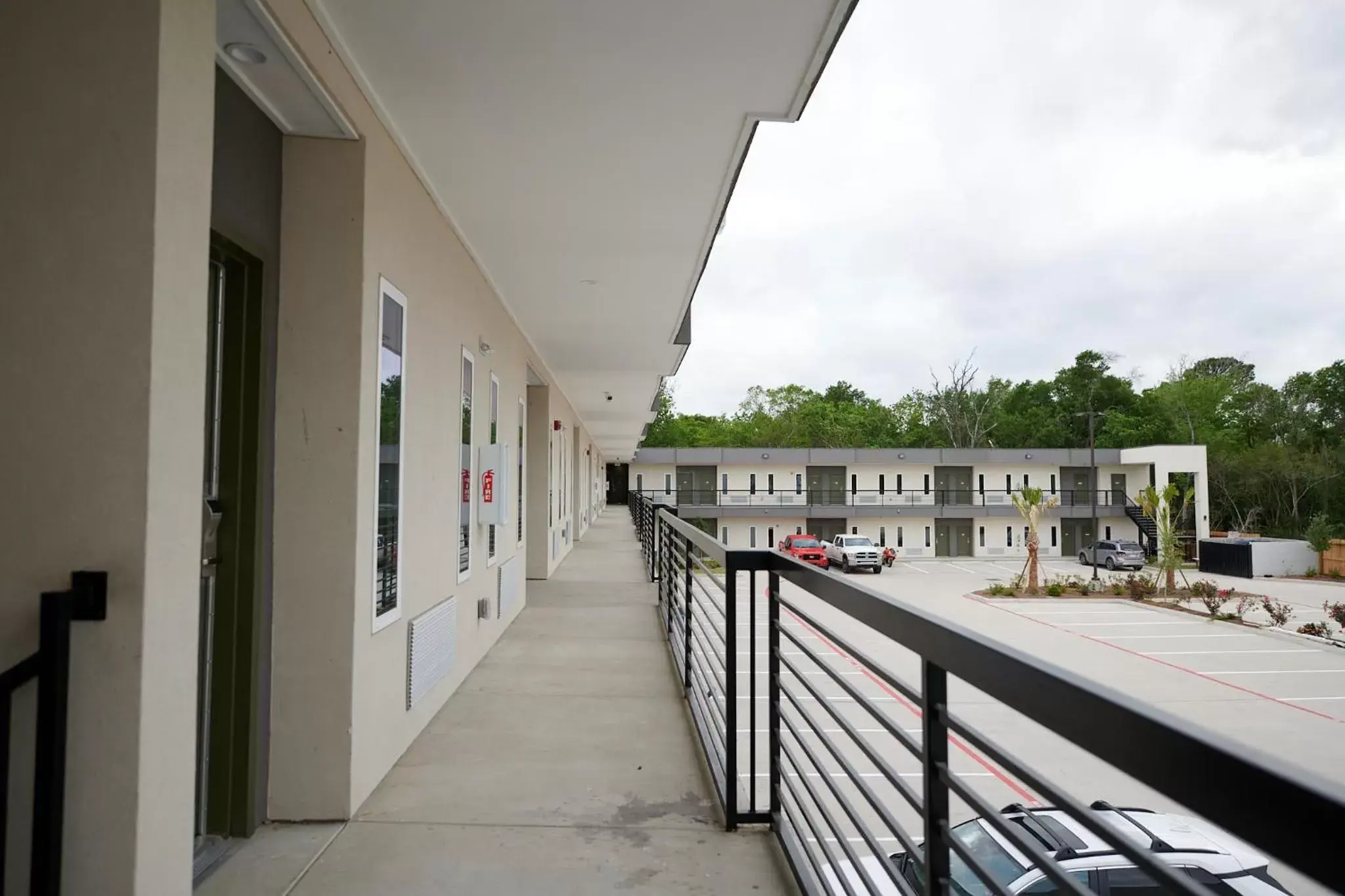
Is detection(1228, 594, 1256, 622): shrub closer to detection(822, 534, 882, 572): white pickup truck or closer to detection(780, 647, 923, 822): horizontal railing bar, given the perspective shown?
detection(822, 534, 882, 572): white pickup truck

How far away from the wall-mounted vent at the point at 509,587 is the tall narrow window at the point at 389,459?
9.79ft

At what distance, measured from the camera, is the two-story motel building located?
1441 inches

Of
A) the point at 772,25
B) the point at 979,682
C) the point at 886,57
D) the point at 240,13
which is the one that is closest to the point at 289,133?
the point at 240,13

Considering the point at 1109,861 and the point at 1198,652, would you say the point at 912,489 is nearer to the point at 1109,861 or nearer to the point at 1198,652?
the point at 1198,652

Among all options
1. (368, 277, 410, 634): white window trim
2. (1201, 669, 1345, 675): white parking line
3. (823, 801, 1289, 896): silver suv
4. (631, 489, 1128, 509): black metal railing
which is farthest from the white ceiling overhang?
(631, 489, 1128, 509): black metal railing

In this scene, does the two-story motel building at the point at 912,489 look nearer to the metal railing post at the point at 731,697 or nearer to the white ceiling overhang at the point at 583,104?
the white ceiling overhang at the point at 583,104

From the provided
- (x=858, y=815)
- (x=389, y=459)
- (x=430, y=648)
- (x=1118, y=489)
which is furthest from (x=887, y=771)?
(x=1118, y=489)

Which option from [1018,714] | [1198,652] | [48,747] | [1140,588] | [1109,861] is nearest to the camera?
[48,747]

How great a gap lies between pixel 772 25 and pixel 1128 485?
4183cm

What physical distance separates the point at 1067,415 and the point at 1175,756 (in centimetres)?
6806

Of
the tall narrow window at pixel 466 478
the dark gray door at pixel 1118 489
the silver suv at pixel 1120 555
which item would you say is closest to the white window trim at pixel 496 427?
the tall narrow window at pixel 466 478

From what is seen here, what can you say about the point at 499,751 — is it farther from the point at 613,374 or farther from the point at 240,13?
the point at 613,374

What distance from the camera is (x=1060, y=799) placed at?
3.10 ft

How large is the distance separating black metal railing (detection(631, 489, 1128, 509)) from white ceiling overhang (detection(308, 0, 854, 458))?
31133mm
